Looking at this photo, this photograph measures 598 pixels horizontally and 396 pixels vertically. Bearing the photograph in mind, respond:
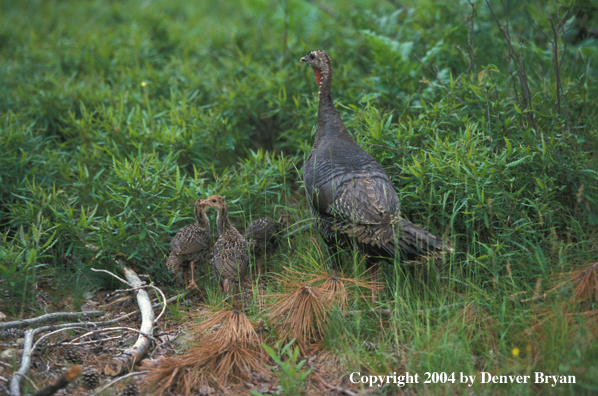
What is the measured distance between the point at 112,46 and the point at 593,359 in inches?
316

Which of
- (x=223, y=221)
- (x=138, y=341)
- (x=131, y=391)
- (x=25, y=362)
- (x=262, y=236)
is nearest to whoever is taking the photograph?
(x=131, y=391)

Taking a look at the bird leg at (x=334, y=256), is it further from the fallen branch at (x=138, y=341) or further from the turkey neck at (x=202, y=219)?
the fallen branch at (x=138, y=341)

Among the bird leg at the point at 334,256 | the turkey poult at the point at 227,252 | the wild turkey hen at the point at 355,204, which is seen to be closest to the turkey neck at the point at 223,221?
the turkey poult at the point at 227,252

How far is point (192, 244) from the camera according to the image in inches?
175

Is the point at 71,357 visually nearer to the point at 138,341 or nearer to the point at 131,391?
the point at 138,341

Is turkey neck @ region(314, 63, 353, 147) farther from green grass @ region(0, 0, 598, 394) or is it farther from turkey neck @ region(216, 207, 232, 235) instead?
turkey neck @ region(216, 207, 232, 235)

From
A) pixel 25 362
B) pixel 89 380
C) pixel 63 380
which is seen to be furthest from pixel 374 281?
pixel 25 362

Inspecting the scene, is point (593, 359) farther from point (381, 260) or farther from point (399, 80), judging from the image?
point (399, 80)

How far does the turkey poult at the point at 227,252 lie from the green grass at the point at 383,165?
23 centimetres

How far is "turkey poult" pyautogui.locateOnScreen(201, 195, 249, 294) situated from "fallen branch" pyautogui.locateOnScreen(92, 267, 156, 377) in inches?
26.2

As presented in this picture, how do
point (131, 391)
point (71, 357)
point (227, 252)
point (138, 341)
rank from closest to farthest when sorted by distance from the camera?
point (131, 391) → point (71, 357) → point (138, 341) → point (227, 252)

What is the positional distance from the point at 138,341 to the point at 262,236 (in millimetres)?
1538

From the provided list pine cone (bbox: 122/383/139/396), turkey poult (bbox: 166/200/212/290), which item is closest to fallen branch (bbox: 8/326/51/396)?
pine cone (bbox: 122/383/139/396)

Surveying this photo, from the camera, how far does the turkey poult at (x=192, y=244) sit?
441 centimetres
